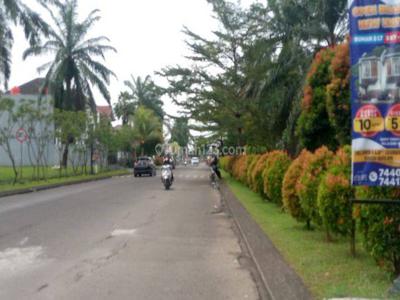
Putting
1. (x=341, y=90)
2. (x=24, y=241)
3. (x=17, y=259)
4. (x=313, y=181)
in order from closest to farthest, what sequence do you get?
(x=17, y=259), (x=313, y=181), (x=24, y=241), (x=341, y=90)

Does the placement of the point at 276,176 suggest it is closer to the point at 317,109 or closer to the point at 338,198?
the point at 317,109

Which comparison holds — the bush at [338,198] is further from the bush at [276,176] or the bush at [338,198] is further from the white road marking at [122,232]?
the bush at [276,176]

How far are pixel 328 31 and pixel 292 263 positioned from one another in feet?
55.2

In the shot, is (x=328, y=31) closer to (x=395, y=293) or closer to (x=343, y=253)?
(x=343, y=253)

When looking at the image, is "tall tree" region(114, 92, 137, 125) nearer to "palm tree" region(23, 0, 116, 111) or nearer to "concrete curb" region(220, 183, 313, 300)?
"palm tree" region(23, 0, 116, 111)

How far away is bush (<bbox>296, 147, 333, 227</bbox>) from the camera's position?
995 cm

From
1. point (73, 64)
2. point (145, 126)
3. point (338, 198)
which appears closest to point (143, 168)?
point (73, 64)

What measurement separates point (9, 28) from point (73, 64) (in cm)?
1518

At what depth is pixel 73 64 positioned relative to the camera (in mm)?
45000

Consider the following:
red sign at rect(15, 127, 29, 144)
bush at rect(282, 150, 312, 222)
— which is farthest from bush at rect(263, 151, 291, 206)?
red sign at rect(15, 127, 29, 144)

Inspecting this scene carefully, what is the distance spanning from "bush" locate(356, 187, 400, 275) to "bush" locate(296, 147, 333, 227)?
3.15 meters

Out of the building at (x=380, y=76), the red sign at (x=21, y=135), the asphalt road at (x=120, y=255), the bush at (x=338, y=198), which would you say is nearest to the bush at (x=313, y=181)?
the bush at (x=338, y=198)

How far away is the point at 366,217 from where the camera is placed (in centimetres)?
671

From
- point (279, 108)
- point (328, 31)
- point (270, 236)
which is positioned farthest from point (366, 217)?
point (279, 108)
